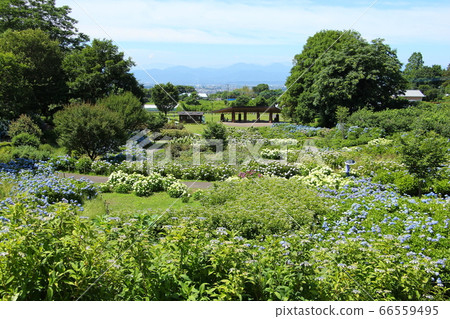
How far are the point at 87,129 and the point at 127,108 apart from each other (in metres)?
7.56

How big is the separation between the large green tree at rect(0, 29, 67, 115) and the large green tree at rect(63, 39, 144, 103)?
1.03 m

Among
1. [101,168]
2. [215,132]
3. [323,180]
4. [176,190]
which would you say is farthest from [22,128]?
[323,180]

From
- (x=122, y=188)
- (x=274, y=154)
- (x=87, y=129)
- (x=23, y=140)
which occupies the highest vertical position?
(x=87, y=129)

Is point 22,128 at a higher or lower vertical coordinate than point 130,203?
higher

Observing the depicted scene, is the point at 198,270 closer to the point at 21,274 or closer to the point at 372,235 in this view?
the point at 21,274

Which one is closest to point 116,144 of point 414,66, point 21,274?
point 21,274

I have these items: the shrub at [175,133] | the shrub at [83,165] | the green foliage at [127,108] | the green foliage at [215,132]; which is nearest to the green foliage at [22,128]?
the green foliage at [127,108]

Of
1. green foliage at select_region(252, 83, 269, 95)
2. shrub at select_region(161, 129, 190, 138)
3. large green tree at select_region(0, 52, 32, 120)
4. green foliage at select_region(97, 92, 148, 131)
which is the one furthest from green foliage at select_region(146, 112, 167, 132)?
green foliage at select_region(252, 83, 269, 95)

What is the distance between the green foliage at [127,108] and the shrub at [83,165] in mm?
8314

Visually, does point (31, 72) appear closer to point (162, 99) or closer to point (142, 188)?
point (162, 99)

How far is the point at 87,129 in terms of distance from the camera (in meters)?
15.7

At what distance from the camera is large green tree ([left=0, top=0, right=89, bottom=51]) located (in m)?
31.2

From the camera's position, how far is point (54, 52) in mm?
28000

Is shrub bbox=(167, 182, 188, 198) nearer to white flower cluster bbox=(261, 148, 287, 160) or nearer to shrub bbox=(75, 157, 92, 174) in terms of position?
shrub bbox=(75, 157, 92, 174)
